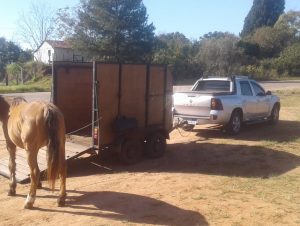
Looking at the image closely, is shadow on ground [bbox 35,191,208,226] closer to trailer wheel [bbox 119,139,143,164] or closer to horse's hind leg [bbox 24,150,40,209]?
horse's hind leg [bbox 24,150,40,209]

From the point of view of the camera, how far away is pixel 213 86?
13562 millimetres

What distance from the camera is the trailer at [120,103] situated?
877 centimetres

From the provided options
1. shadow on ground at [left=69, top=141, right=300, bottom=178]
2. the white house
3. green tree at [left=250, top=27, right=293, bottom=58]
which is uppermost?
green tree at [left=250, top=27, right=293, bottom=58]

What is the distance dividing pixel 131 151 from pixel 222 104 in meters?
3.99

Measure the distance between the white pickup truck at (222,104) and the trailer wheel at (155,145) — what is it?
2552 mm

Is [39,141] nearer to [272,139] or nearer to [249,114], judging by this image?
[272,139]

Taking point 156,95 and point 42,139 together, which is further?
point 156,95

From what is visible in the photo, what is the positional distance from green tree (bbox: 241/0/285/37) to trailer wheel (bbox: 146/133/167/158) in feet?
224

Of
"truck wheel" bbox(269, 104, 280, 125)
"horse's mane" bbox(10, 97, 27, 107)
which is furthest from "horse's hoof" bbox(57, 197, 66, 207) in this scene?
"truck wheel" bbox(269, 104, 280, 125)

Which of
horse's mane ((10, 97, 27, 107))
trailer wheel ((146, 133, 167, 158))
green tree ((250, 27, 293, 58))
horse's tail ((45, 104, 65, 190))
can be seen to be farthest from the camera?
green tree ((250, 27, 293, 58))

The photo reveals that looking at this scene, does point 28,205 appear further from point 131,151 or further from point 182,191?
point 131,151

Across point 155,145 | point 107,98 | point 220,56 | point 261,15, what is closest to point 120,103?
point 107,98

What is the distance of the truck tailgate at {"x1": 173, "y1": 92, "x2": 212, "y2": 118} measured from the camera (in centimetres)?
1226

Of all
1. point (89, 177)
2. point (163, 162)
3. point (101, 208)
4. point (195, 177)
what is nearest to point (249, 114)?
point (163, 162)
